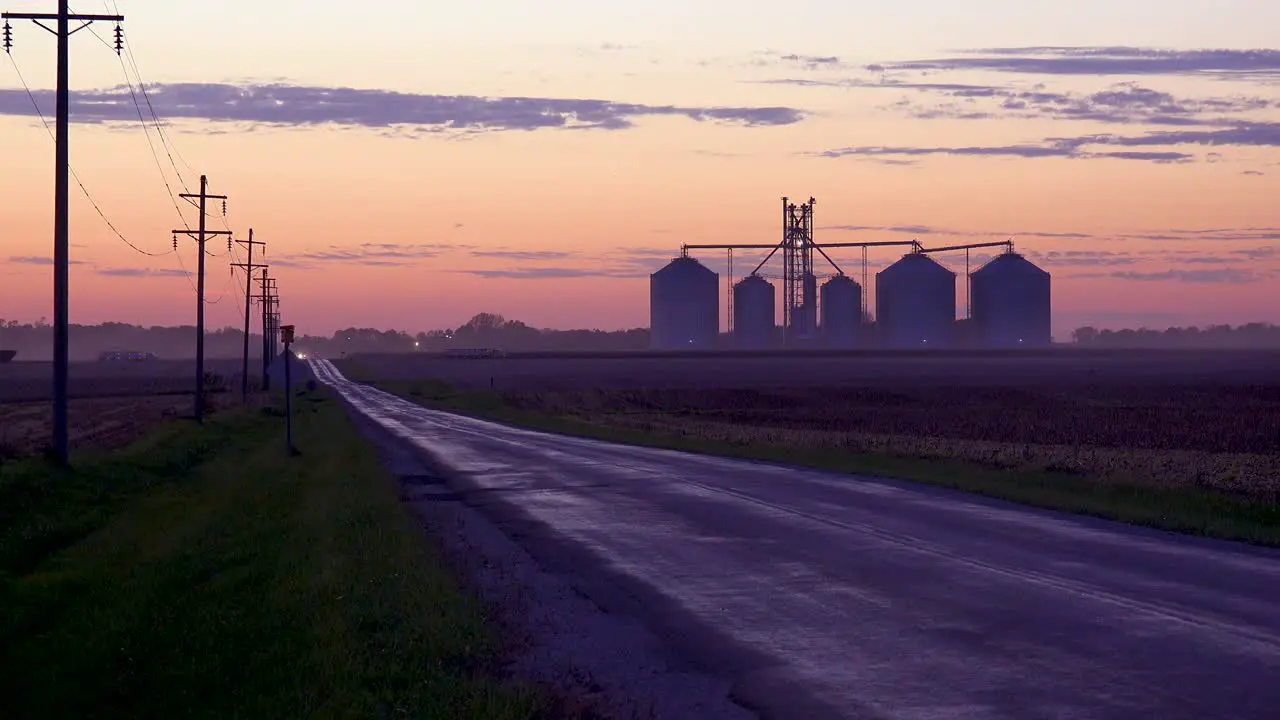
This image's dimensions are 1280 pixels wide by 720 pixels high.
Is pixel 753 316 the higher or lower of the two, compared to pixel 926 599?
higher

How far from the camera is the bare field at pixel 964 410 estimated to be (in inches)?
1232

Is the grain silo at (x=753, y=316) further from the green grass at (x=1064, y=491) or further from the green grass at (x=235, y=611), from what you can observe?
the green grass at (x=235, y=611)

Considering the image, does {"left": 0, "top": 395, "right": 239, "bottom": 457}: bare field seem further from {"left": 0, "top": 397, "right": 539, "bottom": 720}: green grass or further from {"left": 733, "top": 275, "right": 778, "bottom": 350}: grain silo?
{"left": 733, "top": 275, "right": 778, "bottom": 350}: grain silo

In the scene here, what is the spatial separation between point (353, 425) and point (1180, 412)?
34.2 m

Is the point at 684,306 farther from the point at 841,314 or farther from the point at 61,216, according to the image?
the point at 61,216

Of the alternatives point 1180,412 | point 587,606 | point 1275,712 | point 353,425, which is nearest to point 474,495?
point 587,606

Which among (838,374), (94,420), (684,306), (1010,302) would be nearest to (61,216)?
(94,420)

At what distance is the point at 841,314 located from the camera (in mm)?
172750

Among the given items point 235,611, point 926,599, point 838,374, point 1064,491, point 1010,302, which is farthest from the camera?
point 1010,302

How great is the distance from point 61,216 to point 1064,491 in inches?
921

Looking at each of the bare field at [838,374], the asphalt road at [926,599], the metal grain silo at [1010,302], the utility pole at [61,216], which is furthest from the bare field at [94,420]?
the metal grain silo at [1010,302]

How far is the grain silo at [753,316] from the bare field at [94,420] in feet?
307

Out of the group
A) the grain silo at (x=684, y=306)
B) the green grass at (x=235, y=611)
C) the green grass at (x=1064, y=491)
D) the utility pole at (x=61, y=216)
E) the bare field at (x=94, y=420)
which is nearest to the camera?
the green grass at (x=235, y=611)

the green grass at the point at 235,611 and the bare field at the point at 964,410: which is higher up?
the bare field at the point at 964,410
